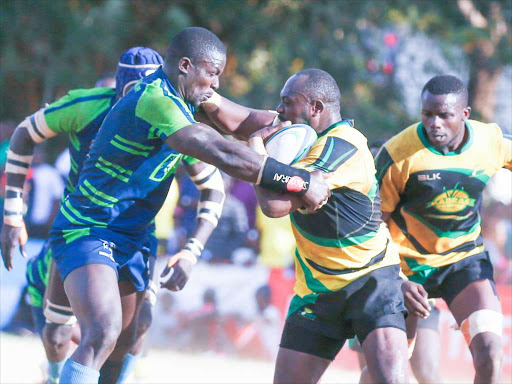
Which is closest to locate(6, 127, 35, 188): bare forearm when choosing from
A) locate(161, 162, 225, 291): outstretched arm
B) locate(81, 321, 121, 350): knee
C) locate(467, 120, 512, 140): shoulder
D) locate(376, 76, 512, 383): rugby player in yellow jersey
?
locate(161, 162, 225, 291): outstretched arm

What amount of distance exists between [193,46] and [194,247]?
1321 millimetres

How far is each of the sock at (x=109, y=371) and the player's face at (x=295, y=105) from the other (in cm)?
192

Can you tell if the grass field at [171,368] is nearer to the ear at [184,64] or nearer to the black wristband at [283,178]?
the ear at [184,64]

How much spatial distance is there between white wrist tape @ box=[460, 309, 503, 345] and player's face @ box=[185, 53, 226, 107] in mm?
2251

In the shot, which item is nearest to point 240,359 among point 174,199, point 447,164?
point 174,199

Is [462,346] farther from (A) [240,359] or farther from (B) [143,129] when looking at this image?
(B) [143,129]

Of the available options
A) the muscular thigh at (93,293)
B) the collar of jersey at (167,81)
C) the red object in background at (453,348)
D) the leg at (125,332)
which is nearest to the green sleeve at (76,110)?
the collar of jersey at (167,81)

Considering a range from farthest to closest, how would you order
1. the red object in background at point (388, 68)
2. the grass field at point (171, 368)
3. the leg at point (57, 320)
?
the red object in background at point (388, 68) → the grass field at point (171, 368) → the leg at point (57, 320)

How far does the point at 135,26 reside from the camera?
14320 millimetres

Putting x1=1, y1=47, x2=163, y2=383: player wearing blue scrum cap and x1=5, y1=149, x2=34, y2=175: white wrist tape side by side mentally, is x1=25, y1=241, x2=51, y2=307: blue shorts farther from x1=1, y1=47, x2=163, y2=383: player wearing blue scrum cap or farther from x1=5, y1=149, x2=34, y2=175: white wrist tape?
x1=5, y1=149, x2=34, y2=175: white wrist tape

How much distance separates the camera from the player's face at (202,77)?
4816 mm

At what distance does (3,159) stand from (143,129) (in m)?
5.35

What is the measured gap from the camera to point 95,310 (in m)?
4.51

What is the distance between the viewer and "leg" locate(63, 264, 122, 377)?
446cm
